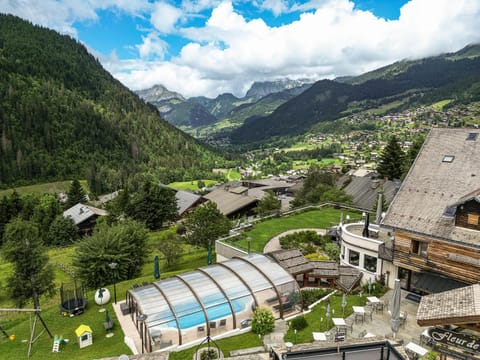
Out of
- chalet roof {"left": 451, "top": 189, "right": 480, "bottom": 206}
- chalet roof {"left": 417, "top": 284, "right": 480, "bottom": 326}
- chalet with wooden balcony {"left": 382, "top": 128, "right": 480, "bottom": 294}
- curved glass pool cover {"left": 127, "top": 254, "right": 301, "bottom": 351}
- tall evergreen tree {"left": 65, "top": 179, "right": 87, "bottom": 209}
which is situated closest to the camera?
chalet roof {"left": 417, "top": 284, "right": 480, "bottom": 326}

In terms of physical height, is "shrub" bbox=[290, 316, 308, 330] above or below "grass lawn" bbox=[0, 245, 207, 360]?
above

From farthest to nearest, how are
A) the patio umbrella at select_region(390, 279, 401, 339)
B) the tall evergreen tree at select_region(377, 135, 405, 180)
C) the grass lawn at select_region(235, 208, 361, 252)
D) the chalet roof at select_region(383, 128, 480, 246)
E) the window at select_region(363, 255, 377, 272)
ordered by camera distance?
the tall evergreen tree at select_region(377, 135, 405, 180) < the grass lawn at select_region(235, 208, 361, 252) < the window at select_region(363, 255, 377, 272) < the chalet roof at select_region(383, 128, 480, 246) < the patio umbrella at select_region(390, 279, 401, 339)

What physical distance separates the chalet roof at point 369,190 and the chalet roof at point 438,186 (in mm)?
29040

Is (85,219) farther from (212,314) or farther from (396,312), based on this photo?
(396,312)

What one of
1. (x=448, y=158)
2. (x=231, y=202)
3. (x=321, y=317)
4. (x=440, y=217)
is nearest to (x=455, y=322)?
(x=321, y=317)

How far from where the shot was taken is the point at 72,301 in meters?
26.9

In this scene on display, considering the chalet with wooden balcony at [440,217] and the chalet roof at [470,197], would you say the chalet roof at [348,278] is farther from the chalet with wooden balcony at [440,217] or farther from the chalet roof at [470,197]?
the chalet roof at [470,197]

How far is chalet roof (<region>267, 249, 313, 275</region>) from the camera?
2686cm

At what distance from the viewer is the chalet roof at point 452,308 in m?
12.5

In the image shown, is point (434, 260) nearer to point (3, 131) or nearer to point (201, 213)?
point (201, 213)

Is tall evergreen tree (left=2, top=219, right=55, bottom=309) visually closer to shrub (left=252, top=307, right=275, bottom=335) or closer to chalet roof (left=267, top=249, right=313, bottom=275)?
chalet roof (left=267, top=249, right=313, bottom=275)

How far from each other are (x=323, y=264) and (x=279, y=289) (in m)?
6.87

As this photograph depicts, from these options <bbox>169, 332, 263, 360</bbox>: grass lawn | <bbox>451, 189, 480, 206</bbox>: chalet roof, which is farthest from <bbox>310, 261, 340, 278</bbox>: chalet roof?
<bbox>451, 189, 480, 206</bbox>: chalet roof

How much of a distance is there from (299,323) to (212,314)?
5502 mm
